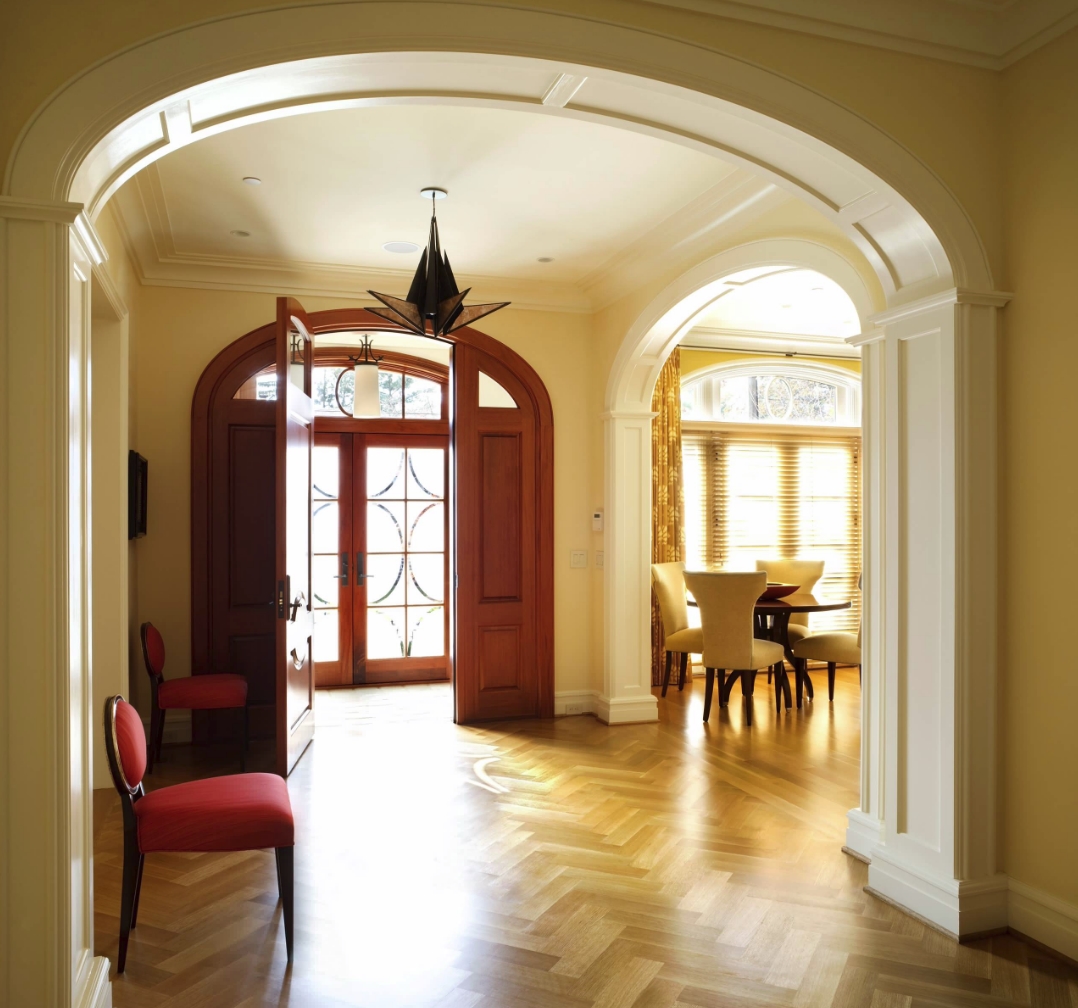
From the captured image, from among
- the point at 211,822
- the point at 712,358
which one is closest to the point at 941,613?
the point at 211,822

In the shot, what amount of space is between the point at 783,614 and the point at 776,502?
1906mm

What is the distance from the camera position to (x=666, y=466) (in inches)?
306

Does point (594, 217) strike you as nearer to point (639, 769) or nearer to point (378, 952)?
point (639, 769)

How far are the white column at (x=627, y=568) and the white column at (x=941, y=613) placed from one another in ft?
9.15

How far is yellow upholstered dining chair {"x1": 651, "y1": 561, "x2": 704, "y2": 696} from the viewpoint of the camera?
674cm

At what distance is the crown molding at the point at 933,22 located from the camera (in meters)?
2.74

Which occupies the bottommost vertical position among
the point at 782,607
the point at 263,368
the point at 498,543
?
the point at 782,607

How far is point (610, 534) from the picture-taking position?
19.7ft

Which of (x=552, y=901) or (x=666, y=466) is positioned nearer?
(x=552, y=901)

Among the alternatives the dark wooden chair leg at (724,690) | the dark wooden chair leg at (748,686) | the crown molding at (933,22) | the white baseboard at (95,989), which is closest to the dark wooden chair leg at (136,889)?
the white baseboard at (95,989)

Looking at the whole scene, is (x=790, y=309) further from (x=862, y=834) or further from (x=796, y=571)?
(x=862, y=834)

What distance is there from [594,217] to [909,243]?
2087 millimetres

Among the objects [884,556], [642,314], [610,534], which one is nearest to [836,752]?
[610,534]

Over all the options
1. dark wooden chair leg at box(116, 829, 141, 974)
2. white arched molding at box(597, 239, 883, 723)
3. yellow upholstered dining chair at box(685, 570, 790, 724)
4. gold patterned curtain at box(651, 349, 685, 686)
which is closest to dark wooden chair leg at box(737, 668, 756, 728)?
yellow upholstered dining chair at box(685, 570, 790, 724)
